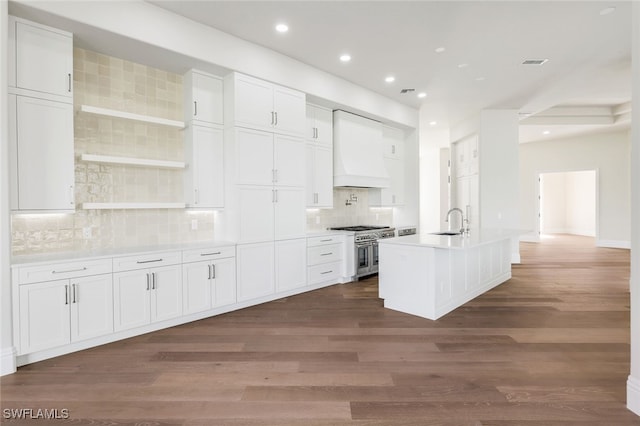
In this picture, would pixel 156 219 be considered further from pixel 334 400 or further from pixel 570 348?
pixel 570 348

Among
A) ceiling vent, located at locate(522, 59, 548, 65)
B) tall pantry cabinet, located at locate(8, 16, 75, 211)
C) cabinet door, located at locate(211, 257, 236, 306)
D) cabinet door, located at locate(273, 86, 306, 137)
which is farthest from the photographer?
ceiling vent, located at locate(522, 59, 548, 65)

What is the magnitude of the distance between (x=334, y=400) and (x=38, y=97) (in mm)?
3401

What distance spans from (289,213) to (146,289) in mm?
2034

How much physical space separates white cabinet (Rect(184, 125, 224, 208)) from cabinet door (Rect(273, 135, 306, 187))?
2.40 ft

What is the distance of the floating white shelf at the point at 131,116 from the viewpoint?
3289 mm

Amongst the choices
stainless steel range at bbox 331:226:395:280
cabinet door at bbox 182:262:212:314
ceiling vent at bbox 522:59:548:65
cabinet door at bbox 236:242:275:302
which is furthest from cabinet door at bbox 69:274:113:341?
ceiling vent at bbox 522:59:548:65

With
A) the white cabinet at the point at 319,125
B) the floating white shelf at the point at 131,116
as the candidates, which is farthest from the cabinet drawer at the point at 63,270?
the white cabinet at the point at 319,125

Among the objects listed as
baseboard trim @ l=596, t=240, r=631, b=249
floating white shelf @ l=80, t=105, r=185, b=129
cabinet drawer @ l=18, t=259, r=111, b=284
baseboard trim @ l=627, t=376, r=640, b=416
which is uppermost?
floating white shelf @ l=80, t=105, r=185, b=129

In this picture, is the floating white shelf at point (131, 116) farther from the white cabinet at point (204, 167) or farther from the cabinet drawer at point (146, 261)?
the cabinet drawer at point (146, 261)

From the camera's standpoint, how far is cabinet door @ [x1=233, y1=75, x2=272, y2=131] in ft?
13.6

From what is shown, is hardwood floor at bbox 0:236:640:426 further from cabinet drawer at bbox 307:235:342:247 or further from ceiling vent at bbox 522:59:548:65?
ceiling vent at bbox 522:59:548:65

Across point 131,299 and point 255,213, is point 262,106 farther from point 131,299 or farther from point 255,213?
point 131,299

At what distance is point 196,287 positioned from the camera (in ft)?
12.3

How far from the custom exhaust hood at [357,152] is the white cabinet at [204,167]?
2.15 m
